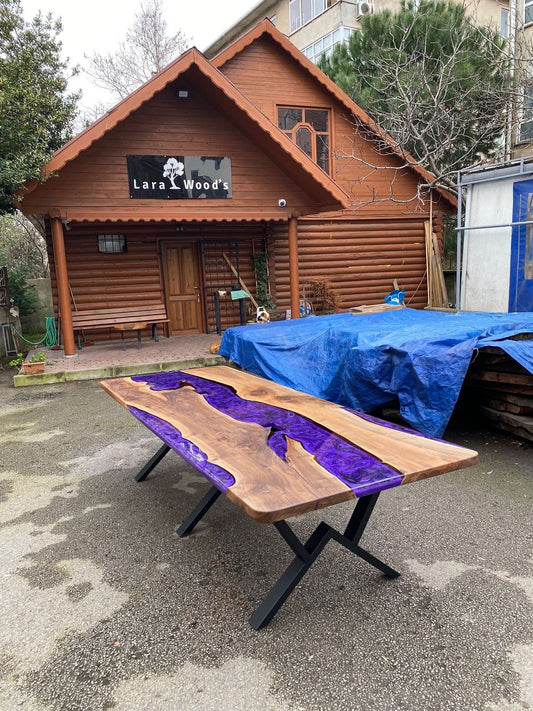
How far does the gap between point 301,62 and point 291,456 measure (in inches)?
496

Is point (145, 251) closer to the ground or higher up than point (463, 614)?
higher up

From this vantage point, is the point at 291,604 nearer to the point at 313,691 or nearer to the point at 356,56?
the point at 313,691

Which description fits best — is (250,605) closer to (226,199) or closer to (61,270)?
(61,270)

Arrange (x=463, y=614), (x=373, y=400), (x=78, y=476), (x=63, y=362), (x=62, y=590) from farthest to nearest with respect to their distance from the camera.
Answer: (x=63, y=362) < (x=373, y=400) < (x=78, y=476) < (x=62, y=590) < (x=463, y=614)

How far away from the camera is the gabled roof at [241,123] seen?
8.43 meters

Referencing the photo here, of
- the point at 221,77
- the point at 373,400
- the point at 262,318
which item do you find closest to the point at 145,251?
the point at 262,318

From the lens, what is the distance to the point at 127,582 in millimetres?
2793

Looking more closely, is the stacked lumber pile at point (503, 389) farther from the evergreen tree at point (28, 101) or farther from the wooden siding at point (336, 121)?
the wooden siding at point (336, 121)

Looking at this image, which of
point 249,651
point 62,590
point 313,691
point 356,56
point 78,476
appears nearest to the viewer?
point 313,691

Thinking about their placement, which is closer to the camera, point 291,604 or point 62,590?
point 291,604

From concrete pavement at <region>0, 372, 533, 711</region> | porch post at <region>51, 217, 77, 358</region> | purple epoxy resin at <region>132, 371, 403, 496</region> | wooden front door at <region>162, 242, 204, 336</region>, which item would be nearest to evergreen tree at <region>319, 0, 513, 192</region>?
wooden front door at <region>162, 242, 204, 336</region>

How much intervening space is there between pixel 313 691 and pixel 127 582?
48.3 inches

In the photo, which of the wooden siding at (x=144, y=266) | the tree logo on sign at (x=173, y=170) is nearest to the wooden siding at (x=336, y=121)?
the wooden siding at (x=144, y=266)

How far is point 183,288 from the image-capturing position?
12188 millimetres
